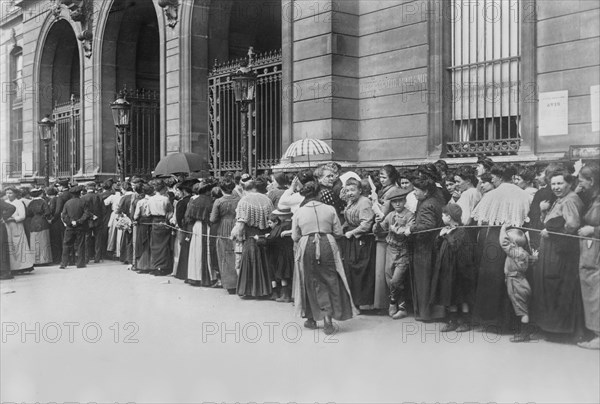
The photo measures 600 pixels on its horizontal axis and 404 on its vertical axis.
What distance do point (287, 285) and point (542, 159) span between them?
15.1ft

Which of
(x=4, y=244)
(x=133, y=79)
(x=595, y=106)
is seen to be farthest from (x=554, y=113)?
(x=133, y=79)

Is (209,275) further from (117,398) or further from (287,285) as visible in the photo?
(117,398)

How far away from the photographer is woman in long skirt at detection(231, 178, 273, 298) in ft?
32.4

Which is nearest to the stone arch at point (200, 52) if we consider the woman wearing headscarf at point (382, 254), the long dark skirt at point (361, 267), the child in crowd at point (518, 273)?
the long dark skirt at point (361, 267)

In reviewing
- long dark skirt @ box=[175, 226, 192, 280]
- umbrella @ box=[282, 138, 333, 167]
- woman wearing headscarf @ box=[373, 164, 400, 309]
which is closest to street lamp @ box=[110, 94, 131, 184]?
long dark skirt @ box=[175, 226, 192, 280]

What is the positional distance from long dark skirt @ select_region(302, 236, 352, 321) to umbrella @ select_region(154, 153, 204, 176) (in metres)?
7.75

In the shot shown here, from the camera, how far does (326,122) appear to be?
13.5 meters

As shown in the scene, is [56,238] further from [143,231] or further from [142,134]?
[142,134]

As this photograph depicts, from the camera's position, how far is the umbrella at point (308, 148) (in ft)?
40.8

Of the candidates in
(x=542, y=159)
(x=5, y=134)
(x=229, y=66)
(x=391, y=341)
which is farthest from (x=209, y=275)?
(x=5, y=134)

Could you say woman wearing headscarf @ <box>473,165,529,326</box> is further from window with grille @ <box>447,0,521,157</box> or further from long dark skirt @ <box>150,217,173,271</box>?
long dark skirt @ <box>150,217,173,271</box>

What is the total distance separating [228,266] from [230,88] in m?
8.50

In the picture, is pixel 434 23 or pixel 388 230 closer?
pixel 388 230

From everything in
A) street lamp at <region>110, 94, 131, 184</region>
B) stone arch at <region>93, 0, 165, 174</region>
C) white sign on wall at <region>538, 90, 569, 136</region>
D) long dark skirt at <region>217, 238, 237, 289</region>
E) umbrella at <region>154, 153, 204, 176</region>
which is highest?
stone arch at <region>93, 0, 165, 174</region>
